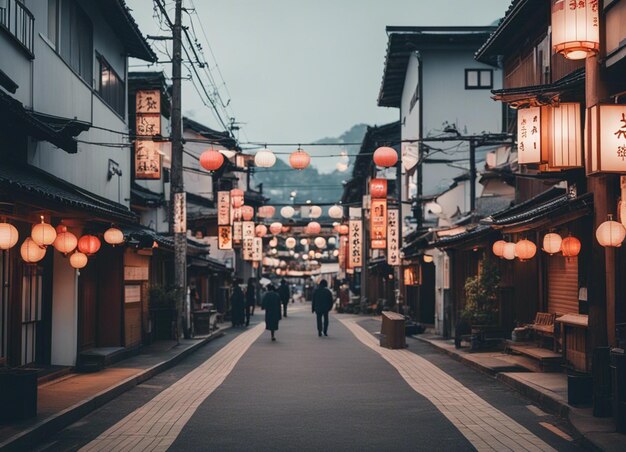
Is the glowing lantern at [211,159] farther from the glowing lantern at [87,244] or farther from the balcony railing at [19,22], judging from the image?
the balcony railing at [19,22]

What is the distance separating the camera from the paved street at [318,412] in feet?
36.1

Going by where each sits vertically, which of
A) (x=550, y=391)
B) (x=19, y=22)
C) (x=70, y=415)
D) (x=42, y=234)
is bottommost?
(x=70, y=415)

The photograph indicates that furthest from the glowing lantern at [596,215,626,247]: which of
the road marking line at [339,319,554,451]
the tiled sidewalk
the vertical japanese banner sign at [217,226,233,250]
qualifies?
the vertical japanese banner sign at [217,226,233,250]

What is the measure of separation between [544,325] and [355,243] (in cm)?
3093

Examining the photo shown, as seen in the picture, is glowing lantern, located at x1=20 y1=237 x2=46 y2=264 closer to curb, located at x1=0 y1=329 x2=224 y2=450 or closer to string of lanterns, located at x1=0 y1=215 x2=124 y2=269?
string of lanterns, located at x1=0 y1=215 x2=124 y2=269

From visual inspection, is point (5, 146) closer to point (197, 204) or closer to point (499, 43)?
point (499, 43)

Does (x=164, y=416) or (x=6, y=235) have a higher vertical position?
(x=6, y=235)

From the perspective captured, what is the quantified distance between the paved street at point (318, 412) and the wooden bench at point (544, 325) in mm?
2017

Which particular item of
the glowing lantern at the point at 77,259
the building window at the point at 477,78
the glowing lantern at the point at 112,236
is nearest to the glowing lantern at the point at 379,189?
the building window at the point at 477,78

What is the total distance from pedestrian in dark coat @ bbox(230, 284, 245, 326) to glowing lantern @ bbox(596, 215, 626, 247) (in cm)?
3024

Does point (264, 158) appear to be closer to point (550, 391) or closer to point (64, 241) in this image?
point (64, 241)

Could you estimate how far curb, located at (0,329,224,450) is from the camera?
10.5 meters

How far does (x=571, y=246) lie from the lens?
17.2 m

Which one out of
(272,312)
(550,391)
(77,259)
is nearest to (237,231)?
(272,312)
